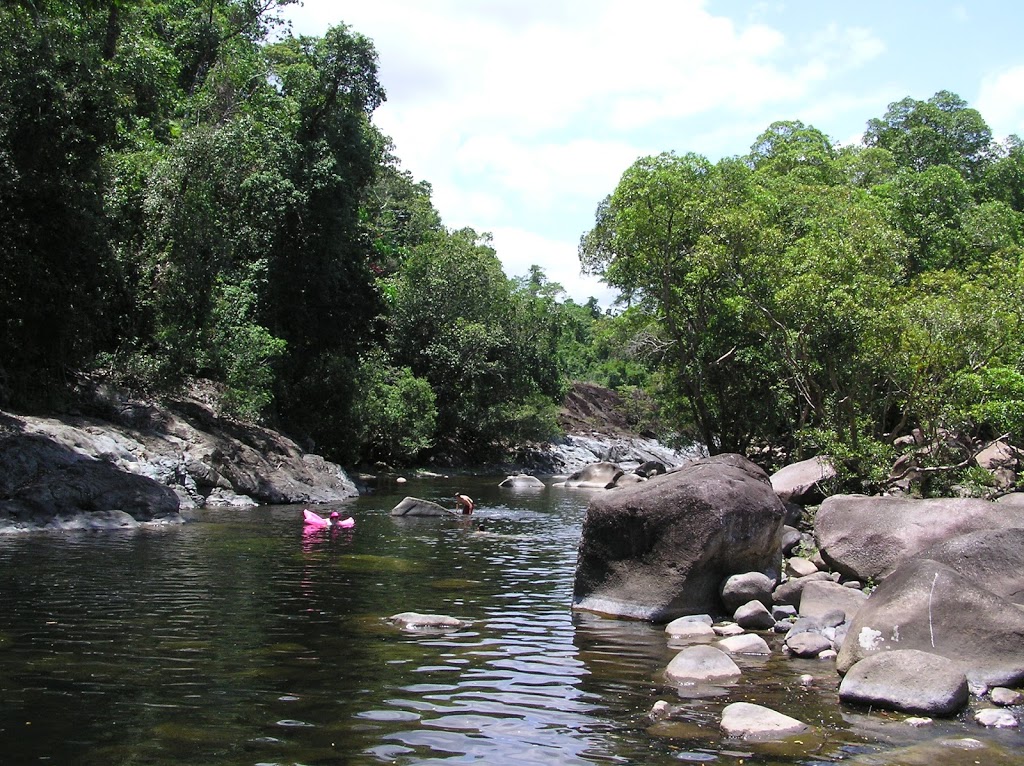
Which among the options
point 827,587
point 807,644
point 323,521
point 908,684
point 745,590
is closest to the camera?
point 908,684

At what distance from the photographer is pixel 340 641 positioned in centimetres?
1048

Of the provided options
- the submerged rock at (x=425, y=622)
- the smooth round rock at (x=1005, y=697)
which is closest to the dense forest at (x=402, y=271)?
the smooth round rock at (x=1005, y=697)

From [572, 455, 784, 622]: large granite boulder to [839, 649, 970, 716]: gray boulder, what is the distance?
13.0 ft

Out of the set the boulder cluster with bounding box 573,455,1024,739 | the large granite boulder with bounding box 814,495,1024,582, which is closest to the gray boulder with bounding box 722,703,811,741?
the boulder cluster with bounding box 573,455,1024,739

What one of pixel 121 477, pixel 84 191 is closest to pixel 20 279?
pixel 84 191

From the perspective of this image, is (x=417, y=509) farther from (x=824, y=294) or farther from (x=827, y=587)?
(x=827, y=587)

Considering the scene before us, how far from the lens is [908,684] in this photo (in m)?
8.23

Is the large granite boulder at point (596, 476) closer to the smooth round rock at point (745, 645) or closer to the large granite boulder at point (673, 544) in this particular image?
the large granite boulder at point (673, 544)

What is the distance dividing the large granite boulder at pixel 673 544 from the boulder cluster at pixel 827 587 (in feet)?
0.06

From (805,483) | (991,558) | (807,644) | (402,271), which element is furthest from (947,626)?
(402,271)

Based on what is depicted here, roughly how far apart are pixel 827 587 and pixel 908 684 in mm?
4176

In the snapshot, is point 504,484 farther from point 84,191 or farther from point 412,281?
point 84,191

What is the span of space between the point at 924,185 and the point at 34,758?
3675cm

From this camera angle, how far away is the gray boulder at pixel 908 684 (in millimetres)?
8016
